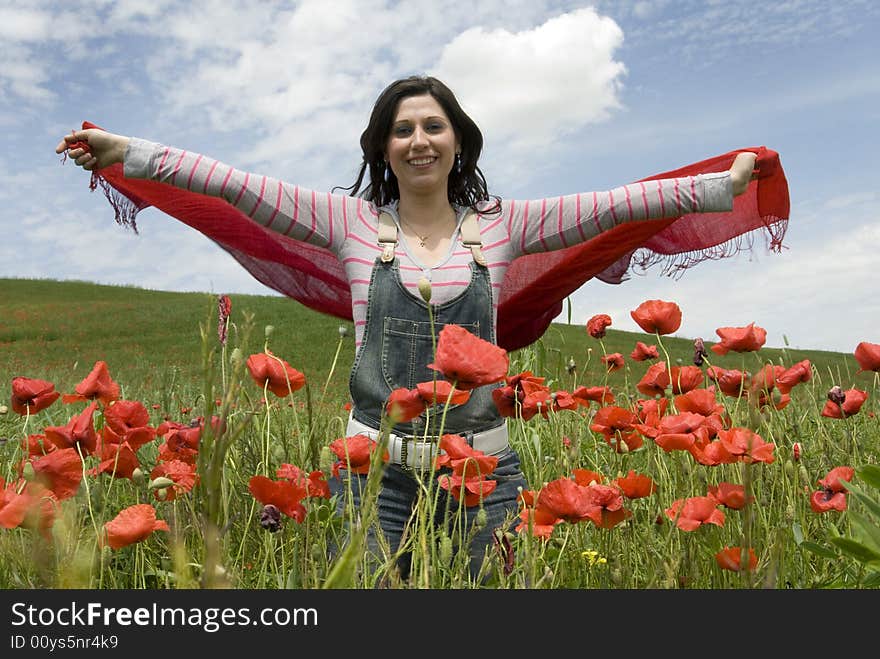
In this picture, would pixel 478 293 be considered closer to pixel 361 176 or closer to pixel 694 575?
pixel 361 176

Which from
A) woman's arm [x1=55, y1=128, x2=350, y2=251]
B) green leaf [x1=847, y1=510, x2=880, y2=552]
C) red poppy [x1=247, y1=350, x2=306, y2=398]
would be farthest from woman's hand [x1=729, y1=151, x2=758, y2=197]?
red poppy [x1=247, y1=350, x2=306, y2=398]

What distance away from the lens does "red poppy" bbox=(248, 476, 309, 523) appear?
1.18 meters

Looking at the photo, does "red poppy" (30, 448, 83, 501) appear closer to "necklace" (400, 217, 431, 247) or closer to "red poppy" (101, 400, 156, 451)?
"red poppy" (101, 400, 156, 451)

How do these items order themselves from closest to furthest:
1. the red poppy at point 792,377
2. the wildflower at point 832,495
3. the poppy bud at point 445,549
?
the poppy bud at point 445,549, the wildflower at point 832,495, the red poppy at point 792,377

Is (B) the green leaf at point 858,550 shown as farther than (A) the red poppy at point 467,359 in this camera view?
No

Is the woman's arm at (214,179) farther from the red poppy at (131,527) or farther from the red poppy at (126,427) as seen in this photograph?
the red poppy at (131,527)

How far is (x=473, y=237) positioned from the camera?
7.06 ft

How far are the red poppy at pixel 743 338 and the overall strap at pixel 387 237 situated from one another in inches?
35.4

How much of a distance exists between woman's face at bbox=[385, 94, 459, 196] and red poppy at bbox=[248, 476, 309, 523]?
1.17m

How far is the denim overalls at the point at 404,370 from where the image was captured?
6.50 ft

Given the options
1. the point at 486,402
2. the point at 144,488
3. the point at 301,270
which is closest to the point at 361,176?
the point at 301,270

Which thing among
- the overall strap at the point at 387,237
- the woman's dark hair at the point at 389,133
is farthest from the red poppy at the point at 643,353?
the overall strap at the point at 387,237

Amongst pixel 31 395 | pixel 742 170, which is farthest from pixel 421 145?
pixel 31 395

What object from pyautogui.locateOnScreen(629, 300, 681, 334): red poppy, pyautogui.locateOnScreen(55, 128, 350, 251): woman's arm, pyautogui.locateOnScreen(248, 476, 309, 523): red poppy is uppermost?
pyautogui.locateOnScreen(55, 128, 350, 251): woman's arm
